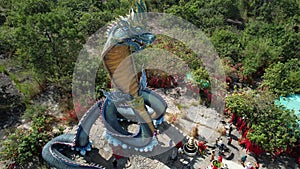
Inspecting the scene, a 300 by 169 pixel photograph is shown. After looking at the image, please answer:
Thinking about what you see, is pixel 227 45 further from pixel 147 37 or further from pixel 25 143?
pixel 25 143

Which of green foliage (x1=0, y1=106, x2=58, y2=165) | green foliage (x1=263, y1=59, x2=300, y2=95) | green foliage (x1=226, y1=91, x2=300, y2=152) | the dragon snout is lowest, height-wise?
green foliage (x1=0, y1=106, x2=58, y2=165)

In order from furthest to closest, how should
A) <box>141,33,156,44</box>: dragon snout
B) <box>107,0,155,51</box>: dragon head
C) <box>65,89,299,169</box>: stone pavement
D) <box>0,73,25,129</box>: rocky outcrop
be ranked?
1. <box>0,73,25,129</box>: rocky outcrop
2. <box>65,89,299,169</box>: stone pavement
3. <box>141,33,156,44</box>: dragon snout
4. <box>107,0,155,51</box>: dragon head

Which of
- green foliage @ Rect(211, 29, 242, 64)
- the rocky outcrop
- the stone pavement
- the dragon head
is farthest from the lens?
green foliage @ Rect(211, 29, 242, 64)

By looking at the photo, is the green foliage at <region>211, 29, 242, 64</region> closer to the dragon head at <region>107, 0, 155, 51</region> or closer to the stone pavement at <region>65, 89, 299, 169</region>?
the stone pavement at <region>65, 89, 299, 169</region>

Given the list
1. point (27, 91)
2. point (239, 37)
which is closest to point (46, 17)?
point (27, 91)

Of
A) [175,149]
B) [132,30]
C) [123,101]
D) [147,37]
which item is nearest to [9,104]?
[123,101]

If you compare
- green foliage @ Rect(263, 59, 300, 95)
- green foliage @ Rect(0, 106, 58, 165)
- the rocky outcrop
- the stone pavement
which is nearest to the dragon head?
the stone pavement

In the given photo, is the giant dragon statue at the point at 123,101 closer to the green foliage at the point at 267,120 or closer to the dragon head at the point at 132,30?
the dragon head at the point at 132,30
